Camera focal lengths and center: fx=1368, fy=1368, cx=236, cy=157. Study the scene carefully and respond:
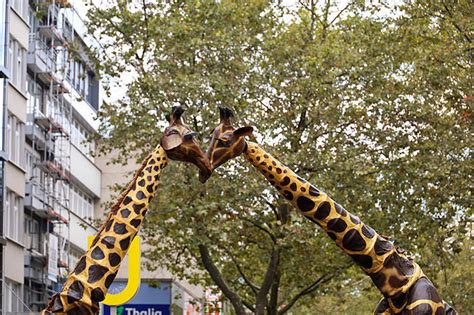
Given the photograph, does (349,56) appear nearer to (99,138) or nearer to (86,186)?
(99,138)

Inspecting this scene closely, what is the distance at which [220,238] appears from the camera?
117 feet

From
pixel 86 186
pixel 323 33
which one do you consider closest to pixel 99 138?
pixel 323 33

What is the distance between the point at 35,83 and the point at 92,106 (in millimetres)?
11485

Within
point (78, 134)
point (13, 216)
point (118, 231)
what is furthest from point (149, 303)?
point (118, 231)

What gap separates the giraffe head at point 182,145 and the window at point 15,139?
31955mm

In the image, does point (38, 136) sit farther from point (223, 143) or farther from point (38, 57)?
point (223, 143)

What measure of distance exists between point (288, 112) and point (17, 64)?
13660mm

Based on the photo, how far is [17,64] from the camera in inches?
1834

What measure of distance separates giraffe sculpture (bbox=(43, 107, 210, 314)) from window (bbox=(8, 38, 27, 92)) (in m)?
31.9

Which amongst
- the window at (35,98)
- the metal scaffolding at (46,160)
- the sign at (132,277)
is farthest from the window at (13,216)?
the sign at (132,277)

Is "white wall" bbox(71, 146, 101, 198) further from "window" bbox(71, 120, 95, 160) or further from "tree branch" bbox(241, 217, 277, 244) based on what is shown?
"tree branch" bbox(241, 217, 277, 244)

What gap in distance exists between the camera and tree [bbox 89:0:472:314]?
115ft

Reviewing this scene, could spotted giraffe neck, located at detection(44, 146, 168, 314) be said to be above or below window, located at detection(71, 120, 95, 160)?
below

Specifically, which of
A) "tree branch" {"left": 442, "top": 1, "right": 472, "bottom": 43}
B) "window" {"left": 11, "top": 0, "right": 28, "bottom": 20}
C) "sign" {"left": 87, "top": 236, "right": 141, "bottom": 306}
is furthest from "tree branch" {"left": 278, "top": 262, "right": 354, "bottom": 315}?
"sign" {"left": 87, "top": 236, "right": 141, "bottom": 306}
